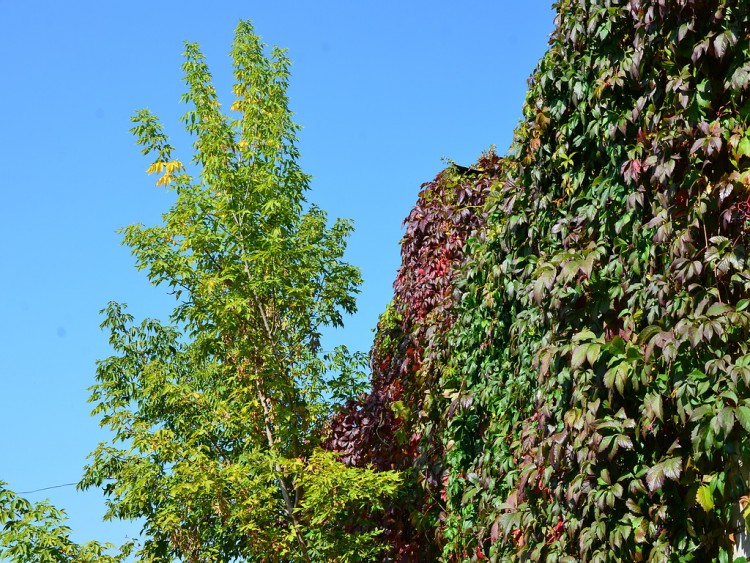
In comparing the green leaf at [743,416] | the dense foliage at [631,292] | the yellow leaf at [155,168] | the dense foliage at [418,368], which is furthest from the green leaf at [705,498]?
the yellow leaf at [155,168]

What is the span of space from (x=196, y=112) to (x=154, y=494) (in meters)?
3.81

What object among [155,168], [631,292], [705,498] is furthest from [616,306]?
[155,168]

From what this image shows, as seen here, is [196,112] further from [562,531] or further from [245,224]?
[562,531]

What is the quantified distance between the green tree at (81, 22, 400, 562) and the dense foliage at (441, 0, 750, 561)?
3.03m

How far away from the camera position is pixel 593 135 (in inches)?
211

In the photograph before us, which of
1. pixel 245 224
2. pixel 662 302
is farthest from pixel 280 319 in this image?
pixel 662 302

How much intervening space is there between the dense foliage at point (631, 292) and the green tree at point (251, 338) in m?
3.03

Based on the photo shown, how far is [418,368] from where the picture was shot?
8.83 m

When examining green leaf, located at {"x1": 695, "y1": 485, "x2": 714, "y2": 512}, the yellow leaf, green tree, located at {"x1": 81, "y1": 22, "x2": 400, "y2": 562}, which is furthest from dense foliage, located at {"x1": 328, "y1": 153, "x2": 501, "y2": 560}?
green leaf, located at {"x1": 695, "y1": 485, "x2": 714, "y2": 512}

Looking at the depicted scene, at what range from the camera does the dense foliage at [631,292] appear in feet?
13.8

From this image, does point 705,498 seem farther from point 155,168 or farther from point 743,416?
point 155,168

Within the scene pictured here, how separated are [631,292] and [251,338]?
17.0 ft

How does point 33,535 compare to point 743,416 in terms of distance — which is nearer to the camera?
point 743,416

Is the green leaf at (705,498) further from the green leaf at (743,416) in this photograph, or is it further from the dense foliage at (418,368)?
the dense foliage at (418,368)
